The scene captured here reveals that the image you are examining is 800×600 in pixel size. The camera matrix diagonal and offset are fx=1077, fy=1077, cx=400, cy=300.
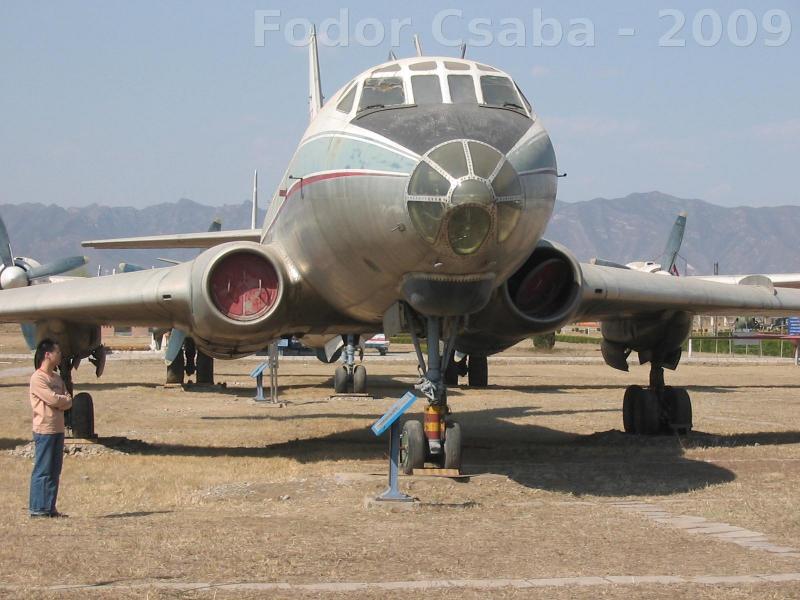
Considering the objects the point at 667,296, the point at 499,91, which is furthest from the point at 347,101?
the point at 667,296

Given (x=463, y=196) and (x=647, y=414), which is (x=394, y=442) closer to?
(x=463, y=196)

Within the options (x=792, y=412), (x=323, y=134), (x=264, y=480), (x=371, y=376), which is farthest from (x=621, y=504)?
(x=371, y=376)

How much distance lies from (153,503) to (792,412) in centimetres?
1591

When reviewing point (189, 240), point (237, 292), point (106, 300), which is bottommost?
point (106, 300)

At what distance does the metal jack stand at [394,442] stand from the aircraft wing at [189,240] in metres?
9.80

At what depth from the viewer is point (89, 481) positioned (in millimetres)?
12086

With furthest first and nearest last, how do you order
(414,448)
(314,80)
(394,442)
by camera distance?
(314,80) → (414,448) → (394,442)

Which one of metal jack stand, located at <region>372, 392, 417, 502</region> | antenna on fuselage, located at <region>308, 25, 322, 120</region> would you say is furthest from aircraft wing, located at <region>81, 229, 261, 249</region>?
metal jack stand, located at <region>372, 392, 417, 502</region>

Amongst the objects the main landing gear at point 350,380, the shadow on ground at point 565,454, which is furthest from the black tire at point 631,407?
the main landing gear at point 350,380

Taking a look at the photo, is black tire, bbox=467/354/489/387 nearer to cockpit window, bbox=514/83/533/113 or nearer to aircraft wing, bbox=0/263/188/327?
aircraft wing, bbox=0/263/188/327

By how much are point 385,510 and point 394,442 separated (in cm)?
79

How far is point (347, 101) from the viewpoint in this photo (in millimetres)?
11500

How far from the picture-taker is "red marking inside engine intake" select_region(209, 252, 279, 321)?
12820 mm

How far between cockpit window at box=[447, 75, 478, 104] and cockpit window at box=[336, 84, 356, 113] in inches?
44.8
